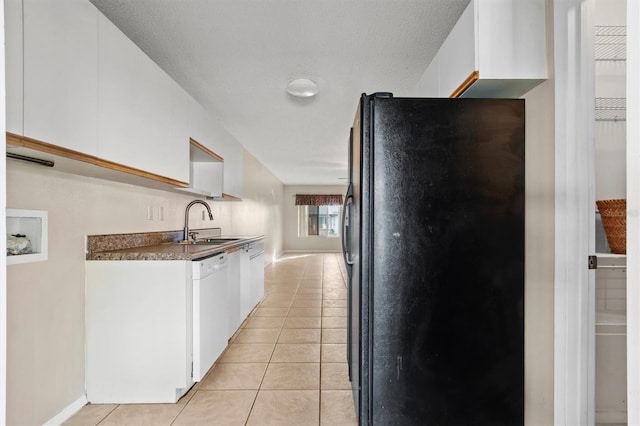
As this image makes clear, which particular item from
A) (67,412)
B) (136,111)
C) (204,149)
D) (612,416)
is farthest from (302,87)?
(612,416)

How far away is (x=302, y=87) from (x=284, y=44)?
2.07ft

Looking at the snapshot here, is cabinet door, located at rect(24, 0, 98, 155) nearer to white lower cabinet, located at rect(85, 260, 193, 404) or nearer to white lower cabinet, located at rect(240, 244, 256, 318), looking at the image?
white lower cabinet, located at rect(85, 260, 193, 404)

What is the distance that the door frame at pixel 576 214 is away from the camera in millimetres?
1442

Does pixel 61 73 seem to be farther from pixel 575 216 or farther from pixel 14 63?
pixel 575 216

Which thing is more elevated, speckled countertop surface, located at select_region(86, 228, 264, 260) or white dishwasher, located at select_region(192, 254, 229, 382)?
speckled countertop surface, located at select_region(86, 228, 264, 260)

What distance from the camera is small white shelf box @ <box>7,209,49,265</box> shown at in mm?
1544

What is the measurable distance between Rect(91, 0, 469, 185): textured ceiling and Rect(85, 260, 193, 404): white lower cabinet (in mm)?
1406

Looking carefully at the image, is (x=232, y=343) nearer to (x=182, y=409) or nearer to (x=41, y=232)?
(x=182, y=409)

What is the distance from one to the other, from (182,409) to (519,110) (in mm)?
2363

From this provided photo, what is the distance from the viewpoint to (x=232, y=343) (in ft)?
9.65

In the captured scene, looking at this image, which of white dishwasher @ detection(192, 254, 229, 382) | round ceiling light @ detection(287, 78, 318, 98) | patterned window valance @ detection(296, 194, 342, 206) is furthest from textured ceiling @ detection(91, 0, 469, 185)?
patterned window valance @ detection(296, 194, 342, 206)

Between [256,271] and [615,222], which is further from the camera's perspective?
[256,271]

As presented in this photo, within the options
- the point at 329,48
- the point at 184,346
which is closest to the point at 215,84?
the point at 329,48

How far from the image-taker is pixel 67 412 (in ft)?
6.08
